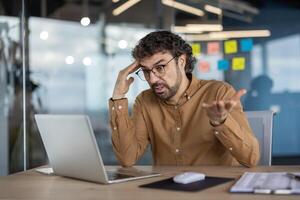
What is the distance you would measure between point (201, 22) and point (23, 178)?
3.65 meters

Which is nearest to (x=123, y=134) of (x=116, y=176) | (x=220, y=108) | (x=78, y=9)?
(x=116, y=176)

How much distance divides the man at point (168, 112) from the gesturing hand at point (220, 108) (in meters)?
0.27

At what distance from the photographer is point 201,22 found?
5.11 meters

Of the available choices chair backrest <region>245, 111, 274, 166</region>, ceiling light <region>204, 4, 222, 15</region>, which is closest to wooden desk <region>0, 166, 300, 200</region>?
chair backrest <region>245, 111, 274, 166</region>

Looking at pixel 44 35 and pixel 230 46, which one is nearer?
pixel 230 46

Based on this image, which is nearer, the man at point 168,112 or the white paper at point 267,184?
the white paper at point 267,184

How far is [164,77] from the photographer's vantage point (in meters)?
2.20

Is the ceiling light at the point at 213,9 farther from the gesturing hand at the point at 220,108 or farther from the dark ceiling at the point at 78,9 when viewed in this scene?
the gesturing hand at the point at 220,108

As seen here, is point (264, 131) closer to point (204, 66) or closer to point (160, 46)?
point (160, 46)

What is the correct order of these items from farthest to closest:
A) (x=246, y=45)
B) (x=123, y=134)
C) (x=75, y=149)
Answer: (x=246, y=45), (x=123, y=134), (x=75, y=149)

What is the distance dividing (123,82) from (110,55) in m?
3.15

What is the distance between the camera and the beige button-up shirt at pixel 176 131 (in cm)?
213

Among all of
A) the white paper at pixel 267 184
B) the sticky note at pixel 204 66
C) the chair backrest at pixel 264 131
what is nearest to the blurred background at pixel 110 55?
the sticky note at pixel 204 66

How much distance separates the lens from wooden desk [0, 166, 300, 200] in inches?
51.4
